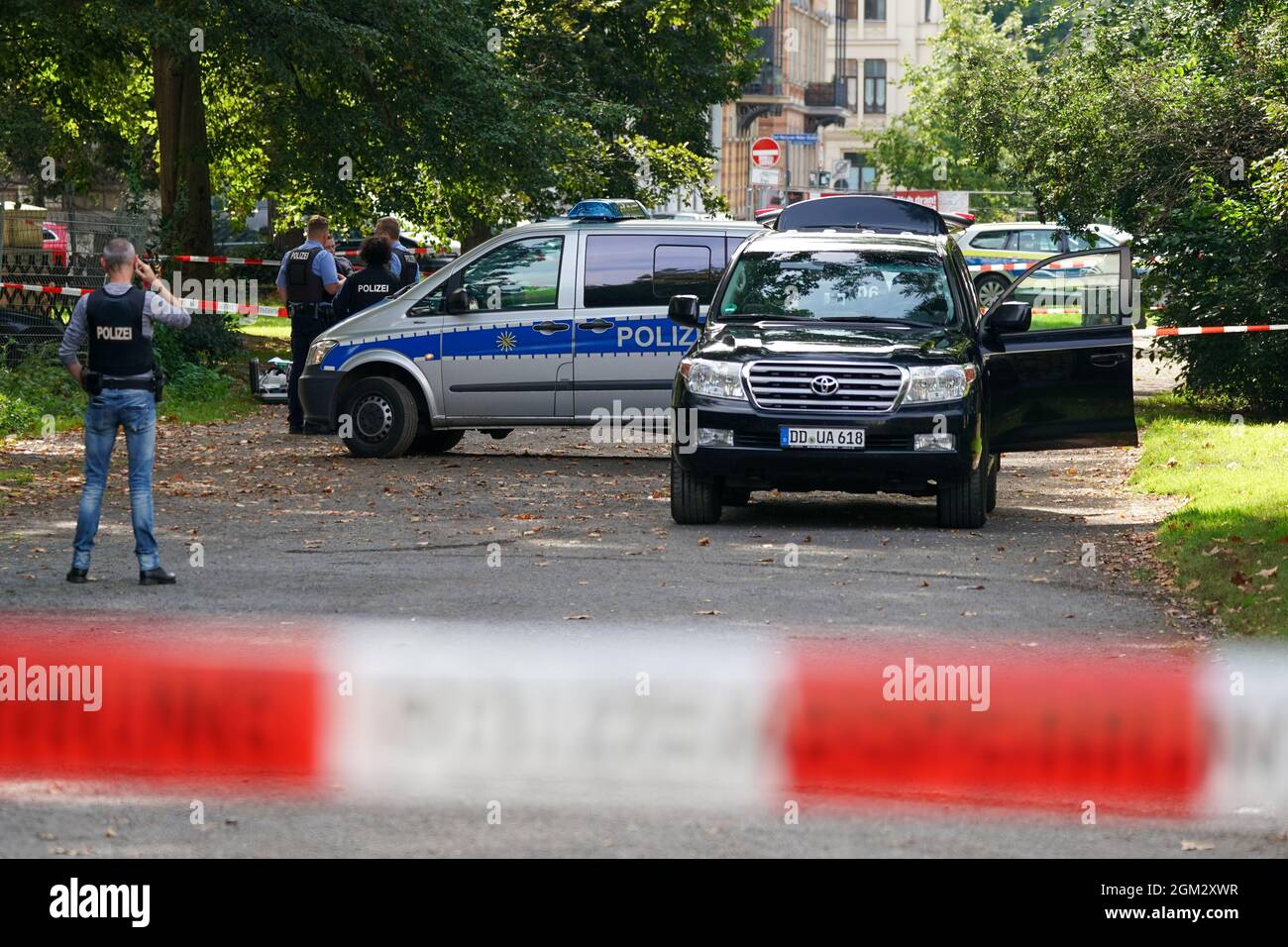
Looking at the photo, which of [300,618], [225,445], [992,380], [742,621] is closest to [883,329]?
[992,380]

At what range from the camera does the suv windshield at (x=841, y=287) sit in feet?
47.5

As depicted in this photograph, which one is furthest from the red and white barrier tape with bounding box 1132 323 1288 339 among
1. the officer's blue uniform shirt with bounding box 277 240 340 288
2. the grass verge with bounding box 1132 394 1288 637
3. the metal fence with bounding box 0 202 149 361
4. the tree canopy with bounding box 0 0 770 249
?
the metal fence with bounding box 0 202 149 361

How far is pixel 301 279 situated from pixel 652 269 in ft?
14.1

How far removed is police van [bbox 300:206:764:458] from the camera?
700 inches

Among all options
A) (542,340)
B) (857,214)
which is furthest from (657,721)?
(857,214)

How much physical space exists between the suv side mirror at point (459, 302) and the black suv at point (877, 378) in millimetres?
3352

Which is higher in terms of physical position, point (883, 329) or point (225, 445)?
point (883, 329)

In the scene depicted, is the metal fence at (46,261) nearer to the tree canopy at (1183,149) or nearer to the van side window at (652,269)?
the van side window at (652,269)

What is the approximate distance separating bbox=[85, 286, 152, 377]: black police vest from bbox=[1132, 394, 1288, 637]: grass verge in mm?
5540

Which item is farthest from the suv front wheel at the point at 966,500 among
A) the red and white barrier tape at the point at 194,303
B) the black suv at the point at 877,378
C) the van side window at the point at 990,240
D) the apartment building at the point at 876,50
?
the apartment building at the point at 876,50

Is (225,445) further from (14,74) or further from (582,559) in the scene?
(14,74)

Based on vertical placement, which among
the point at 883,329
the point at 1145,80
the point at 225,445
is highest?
the point at 1145,80

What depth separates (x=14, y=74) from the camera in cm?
2986
